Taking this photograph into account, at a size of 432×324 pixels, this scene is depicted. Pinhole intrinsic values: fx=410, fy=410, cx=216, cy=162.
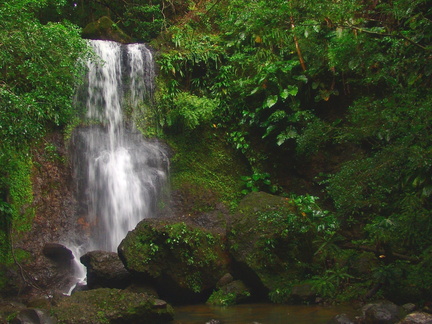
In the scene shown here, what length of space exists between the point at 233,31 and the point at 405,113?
821 cm

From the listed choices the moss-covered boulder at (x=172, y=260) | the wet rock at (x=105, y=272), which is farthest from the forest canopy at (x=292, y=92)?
the moss-covered boulder at (x=172, y=260)

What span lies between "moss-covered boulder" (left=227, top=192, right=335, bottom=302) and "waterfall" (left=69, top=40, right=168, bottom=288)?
309cm

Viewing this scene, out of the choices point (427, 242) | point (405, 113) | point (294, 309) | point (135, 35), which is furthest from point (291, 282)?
point (135, 35)

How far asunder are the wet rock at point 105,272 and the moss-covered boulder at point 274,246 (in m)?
1.91

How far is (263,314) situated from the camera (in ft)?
17.7

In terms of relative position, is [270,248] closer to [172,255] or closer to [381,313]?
[172,255]

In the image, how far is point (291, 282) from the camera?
6383mm

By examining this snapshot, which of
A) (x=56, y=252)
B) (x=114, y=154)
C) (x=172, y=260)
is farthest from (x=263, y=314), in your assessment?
(x=114, y=154)

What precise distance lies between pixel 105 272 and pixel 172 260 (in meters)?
1.19

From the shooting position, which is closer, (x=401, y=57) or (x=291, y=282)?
(x=401, y=57)

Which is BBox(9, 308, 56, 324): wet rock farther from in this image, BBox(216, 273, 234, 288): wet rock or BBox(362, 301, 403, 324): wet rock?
BBox(362, 301, 403, 324): wet rock

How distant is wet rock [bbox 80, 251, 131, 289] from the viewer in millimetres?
6938

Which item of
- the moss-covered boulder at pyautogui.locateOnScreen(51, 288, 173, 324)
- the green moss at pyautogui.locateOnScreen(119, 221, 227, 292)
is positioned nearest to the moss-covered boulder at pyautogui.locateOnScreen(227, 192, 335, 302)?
the green moss at pyautogui.locateOnScreen(119, 221, 227, 292)

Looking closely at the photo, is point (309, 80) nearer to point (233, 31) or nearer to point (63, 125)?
point (233, 31)
